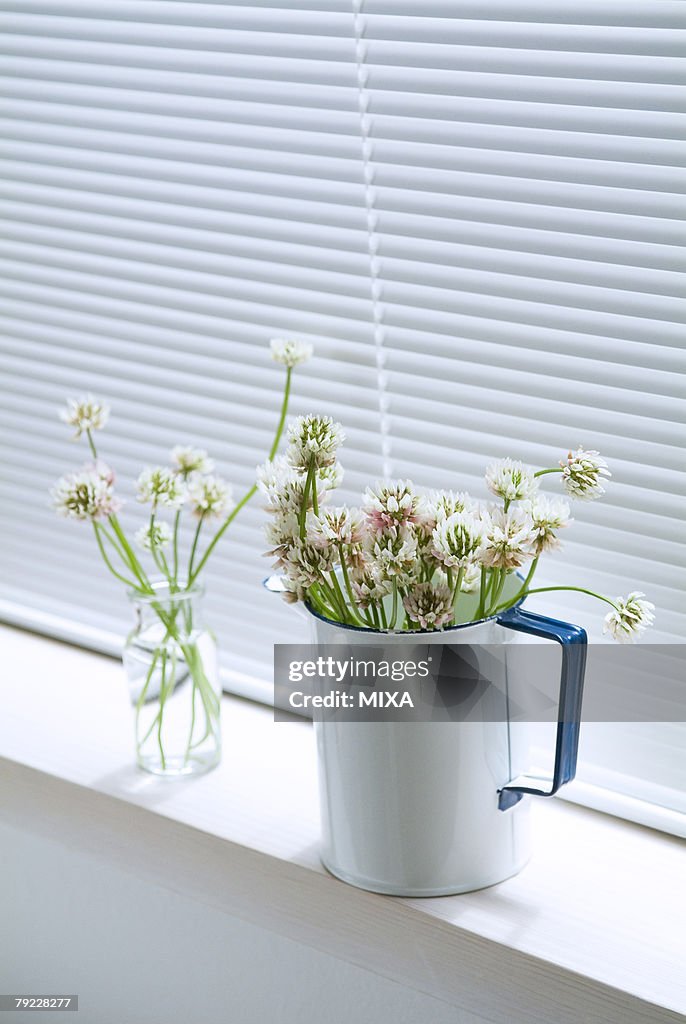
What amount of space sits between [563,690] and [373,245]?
14.8 inches

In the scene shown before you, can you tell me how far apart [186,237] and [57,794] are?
19.8 inches

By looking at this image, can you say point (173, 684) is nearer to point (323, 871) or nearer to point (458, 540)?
point (323, 871)

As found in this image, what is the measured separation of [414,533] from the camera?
2.29 ft

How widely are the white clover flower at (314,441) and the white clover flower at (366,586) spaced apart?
0.24 ft

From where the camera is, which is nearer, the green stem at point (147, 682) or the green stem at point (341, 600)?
the green stem at point (341, 600)

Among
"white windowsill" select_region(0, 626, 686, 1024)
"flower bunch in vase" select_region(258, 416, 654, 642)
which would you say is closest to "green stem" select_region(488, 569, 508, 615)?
"flower bunch in vase" select_region(258, 416, 654, 642)

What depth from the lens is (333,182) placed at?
35.0 inches

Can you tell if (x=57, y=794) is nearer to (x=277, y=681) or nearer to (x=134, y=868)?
(x=134, y=868)

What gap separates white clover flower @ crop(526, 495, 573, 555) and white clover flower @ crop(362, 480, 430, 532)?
66 mm

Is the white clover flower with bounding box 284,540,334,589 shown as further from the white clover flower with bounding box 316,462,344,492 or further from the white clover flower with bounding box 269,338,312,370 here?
the white clover flower with bounding box 269,338,312,370

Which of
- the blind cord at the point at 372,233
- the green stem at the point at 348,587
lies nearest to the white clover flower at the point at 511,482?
the green stem at the point at 348,587

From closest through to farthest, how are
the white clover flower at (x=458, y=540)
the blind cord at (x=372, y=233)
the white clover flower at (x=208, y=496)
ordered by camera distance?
the white clover flower at (x=458, y=540), the blind cord at (x=372, y=233), the white clover flower at (x=208, y=496)

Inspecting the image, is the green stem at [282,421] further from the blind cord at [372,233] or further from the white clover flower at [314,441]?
the white clover flower at [314,441]

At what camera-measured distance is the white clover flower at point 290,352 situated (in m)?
0.89
